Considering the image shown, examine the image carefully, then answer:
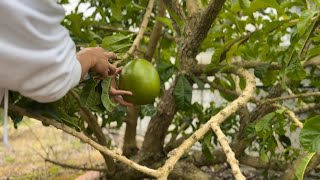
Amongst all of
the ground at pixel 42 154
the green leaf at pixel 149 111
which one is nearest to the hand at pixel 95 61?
the green leaf at pixel 149 111

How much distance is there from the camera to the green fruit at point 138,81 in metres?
1.02

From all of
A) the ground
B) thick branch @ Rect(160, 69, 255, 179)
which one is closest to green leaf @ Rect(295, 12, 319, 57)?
thick branch @ Rect(160, 69, 255, 179)

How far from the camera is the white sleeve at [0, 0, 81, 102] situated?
0.61 metres

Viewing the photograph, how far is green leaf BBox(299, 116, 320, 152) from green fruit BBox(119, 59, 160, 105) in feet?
1.40

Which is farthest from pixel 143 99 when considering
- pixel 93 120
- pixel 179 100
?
pixel 93 120

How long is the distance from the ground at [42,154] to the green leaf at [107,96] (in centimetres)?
136

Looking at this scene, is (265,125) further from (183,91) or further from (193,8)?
(193,8)

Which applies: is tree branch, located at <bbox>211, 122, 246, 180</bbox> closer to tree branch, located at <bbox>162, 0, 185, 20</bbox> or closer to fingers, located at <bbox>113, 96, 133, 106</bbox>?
fingers, located at <bbox>113, 96, 133, 106</bbox>

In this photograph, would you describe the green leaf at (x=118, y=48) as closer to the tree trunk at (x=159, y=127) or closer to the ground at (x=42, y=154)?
the tree trunk at (x=159, y=127)

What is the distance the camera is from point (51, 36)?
66 cm

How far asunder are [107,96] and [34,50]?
31cm

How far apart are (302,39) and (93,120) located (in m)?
0.86

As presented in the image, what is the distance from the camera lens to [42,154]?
11.5 ft

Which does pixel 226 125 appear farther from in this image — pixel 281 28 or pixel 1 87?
pixel 1 87
